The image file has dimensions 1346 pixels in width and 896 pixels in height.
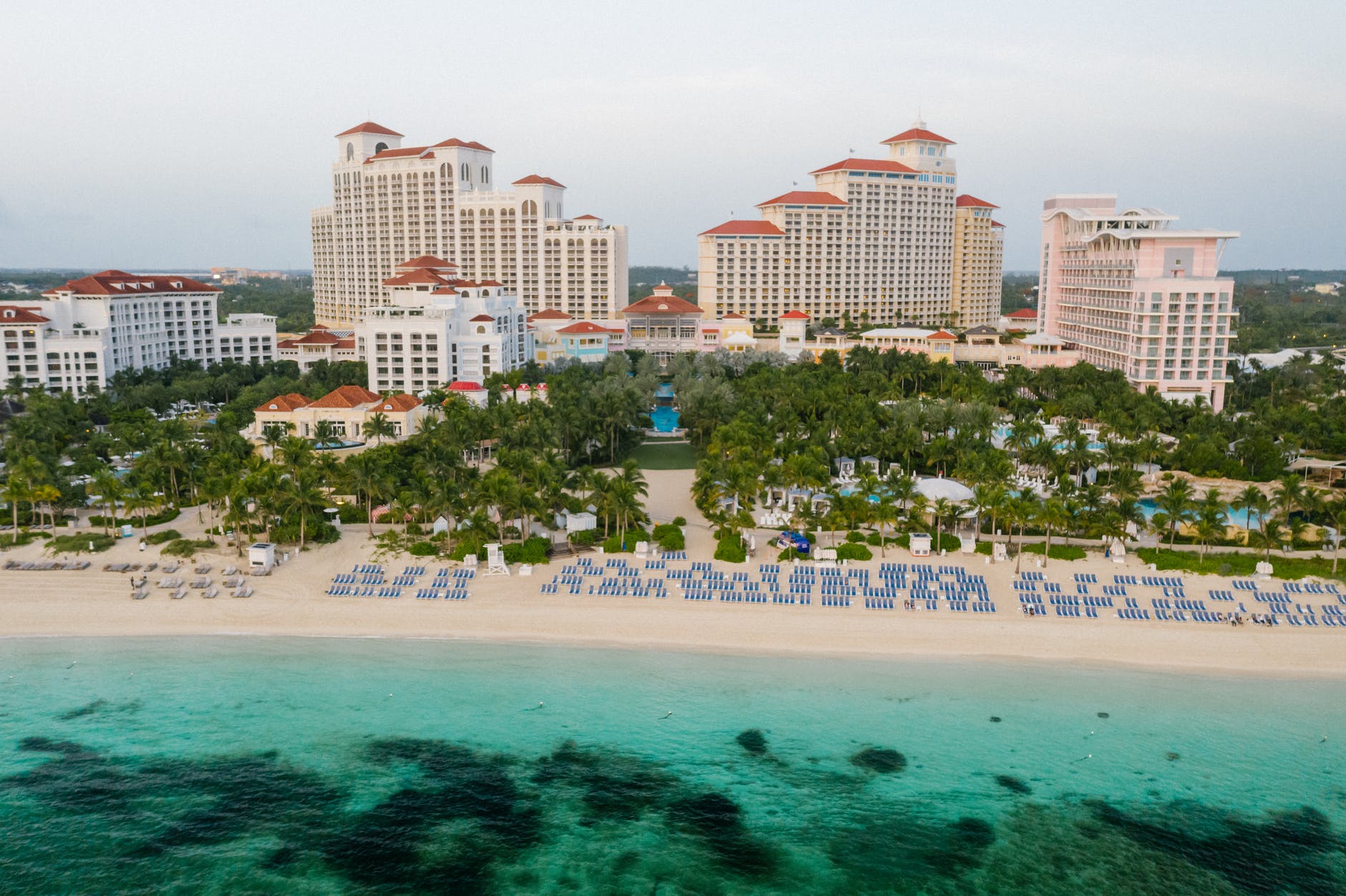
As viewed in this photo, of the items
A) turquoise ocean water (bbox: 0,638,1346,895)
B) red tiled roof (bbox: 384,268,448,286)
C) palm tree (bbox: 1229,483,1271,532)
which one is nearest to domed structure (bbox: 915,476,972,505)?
palm tree (bbox: 1229,483,1271,532)

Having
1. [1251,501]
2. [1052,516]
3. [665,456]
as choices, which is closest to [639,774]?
[1052,516]

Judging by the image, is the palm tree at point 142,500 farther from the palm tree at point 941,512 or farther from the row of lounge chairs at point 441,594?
the palm tree at point 941,512

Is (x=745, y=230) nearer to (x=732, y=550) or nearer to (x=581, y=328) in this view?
(x=581, y=328)

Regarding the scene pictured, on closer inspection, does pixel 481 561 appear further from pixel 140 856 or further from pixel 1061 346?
pixel 1061 346

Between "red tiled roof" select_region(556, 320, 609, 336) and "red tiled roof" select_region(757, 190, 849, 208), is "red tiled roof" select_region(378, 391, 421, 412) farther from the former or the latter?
"red tiled roof" select_region(757, 190, 849, 208)

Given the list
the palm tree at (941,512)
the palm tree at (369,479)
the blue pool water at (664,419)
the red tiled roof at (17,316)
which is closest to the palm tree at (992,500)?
the palm tree at (941,512)
